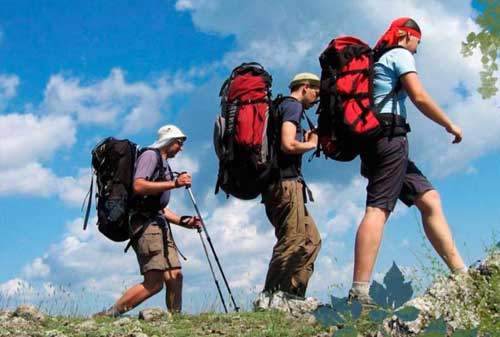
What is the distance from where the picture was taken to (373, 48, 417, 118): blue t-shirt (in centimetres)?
573

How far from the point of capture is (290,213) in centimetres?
685

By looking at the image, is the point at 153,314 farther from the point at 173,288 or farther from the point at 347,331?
the point at 347,331

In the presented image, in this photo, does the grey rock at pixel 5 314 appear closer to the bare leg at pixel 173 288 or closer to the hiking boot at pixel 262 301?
the bare leg at pixel 173 288

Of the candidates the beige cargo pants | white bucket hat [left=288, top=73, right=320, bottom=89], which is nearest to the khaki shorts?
the beige cargo pants

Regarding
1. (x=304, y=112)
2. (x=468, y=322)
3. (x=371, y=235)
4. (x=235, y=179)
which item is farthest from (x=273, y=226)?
(x=468, y=322)

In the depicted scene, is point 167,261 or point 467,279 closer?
point 467,279

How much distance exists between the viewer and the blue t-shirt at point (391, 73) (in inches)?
225

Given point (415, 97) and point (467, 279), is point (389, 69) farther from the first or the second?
point (467, 279)

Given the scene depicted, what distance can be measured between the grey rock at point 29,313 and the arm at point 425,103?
429 centimetres

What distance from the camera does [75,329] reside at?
653 centimetres

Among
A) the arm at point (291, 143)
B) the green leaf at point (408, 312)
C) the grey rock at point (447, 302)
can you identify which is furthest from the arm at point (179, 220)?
the green leaf at point (408, 312)

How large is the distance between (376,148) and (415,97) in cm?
51

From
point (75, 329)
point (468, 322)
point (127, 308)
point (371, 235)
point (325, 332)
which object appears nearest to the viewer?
point (468, 322)

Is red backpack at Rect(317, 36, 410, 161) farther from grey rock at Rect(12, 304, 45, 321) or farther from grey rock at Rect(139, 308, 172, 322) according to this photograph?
grey rock at Rect(12, 304, 45, 321)
